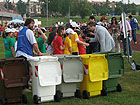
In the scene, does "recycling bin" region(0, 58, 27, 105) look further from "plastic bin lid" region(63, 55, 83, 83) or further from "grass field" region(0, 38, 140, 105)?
"plastic bin lid" region(63, 55, 83, 83)

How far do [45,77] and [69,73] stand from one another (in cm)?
68

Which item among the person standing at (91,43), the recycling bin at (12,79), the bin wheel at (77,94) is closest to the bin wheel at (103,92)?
the bin wheel at (77,94)

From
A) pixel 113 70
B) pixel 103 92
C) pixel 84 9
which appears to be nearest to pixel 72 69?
pixel 103 92

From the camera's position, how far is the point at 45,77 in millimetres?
7113

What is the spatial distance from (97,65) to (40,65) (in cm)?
146

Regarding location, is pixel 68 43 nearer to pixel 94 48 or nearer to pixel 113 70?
pixel 94 48

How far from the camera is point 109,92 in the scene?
327 inches

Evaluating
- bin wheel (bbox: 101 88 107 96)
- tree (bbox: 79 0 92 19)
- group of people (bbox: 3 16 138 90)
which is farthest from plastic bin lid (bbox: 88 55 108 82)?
tree (bbox: 79 0 92 19)

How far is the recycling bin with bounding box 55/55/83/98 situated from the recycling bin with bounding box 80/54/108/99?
156mm

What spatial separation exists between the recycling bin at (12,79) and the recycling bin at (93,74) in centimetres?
149

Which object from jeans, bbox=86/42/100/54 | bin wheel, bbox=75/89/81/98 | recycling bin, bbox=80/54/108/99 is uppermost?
jeans, bbox=86/42/100/54

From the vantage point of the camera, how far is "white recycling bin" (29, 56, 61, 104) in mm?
7039

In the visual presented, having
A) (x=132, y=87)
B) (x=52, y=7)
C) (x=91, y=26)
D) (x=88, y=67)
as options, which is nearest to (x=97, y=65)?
(x=88, y=67)

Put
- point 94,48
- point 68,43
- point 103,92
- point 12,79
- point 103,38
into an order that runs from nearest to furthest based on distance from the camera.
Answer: point 12,79
point 103,92
point 103,38
point 68,43
point 94,48
